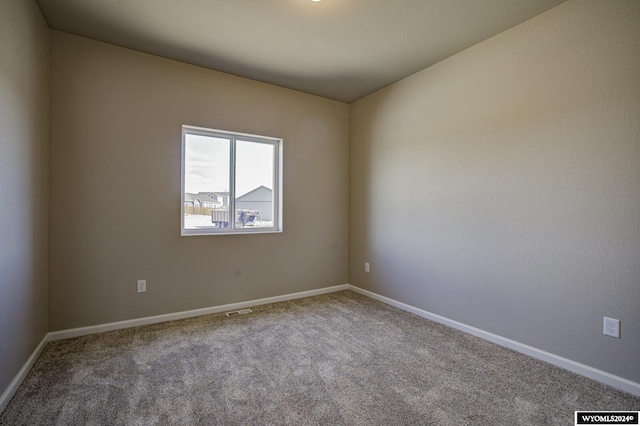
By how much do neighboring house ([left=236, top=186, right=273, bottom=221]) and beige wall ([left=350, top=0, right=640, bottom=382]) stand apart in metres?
1.49

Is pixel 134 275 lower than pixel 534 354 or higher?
higher

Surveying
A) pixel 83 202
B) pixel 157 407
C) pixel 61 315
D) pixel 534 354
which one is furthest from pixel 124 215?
pixel 534 354

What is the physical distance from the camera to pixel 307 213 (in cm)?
402

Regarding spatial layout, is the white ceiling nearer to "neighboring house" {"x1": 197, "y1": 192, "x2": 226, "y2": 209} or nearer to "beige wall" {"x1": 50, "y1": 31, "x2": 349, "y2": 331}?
"beige wall" {"x1": 50, "y1": 31, "x2": 349, "y2": 331}

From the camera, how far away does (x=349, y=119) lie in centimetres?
436

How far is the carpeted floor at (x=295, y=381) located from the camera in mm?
1699

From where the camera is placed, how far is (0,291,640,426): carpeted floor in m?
1.70

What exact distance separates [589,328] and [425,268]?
138cm

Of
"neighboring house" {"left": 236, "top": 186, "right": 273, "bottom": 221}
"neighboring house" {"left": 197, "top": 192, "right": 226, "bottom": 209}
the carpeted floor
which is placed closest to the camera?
the carpeted floor

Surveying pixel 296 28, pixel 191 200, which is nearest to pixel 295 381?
pixel 191 200

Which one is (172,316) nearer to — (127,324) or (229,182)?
(127,324)

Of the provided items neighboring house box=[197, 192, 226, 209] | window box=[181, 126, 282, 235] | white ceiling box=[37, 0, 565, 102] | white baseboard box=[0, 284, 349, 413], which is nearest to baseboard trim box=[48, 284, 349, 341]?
white baseboard box=[0, 284, 349, 413]

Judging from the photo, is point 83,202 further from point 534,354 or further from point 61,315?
point 534,354

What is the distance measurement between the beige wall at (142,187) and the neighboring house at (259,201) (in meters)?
0.22
